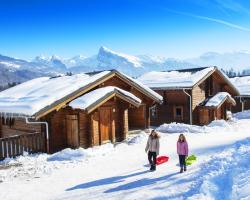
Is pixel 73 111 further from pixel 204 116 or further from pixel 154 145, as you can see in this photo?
pixel 204 116

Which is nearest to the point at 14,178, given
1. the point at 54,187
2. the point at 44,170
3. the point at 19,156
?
the point at 44,170

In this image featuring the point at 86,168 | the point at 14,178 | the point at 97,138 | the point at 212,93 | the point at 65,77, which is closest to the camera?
the point at 14,178

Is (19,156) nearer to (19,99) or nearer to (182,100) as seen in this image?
(19,99)

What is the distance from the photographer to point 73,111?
19.7 m

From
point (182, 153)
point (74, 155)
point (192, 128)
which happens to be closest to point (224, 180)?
point (182, 153)

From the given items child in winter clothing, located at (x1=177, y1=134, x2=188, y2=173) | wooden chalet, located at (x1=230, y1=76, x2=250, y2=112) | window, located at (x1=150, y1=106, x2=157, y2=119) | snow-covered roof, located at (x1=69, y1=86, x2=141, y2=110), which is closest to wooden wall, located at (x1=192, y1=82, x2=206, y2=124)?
window, located at (x1=150, y1=106, x2=157, y2=119)

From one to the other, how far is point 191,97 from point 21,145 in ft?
55.1

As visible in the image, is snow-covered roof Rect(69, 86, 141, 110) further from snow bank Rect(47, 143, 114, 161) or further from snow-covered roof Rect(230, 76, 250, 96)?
snow-covered roof Rect(230, 76, 250, 96)

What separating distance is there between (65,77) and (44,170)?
10.9 m

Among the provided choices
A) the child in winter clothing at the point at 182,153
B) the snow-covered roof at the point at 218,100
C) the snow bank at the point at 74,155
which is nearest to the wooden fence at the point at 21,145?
the snow bank at the point at 74,155

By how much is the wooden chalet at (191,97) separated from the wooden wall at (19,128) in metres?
13.6

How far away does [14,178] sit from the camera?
1395 cm

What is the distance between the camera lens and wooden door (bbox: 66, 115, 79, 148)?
1978 centimetres

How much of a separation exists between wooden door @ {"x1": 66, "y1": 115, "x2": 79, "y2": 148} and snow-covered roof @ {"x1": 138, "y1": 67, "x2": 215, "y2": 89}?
12.6 metres
